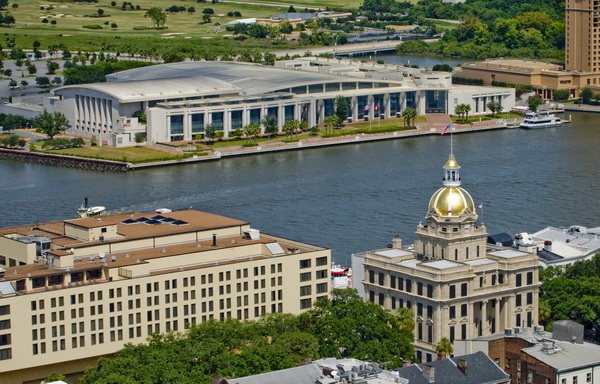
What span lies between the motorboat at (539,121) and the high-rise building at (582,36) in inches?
1013

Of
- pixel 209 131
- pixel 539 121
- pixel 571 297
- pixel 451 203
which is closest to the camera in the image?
pixel 451 203

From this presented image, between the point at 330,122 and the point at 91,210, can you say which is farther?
the point at 330,122

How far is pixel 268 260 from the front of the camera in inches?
3012

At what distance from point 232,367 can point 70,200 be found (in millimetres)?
47767

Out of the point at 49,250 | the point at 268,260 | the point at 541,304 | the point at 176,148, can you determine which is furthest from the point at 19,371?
the point at 176,148

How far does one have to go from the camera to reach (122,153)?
134 metres

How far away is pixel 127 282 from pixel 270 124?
72105 millimetres

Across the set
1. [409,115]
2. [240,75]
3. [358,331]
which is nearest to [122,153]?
[240,75]

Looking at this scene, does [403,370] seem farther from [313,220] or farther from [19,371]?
[313,220]

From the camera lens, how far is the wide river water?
331 feet

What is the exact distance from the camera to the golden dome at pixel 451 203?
7656 cm

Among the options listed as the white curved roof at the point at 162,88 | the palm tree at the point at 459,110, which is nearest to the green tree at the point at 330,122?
the white curved roof at the point at 162,88

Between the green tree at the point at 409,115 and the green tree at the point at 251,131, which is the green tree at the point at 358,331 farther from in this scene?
the green tree at the point at 409,115

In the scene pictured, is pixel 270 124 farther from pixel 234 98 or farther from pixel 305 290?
pixel 305 290
